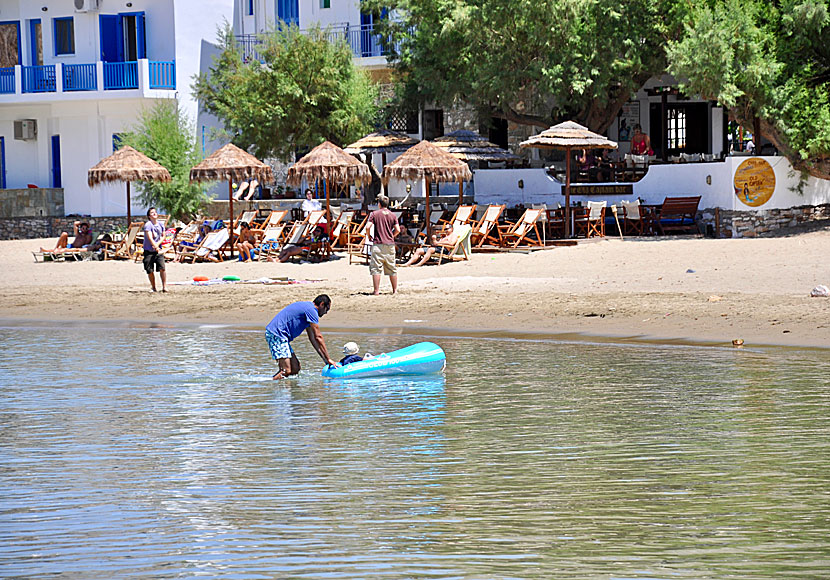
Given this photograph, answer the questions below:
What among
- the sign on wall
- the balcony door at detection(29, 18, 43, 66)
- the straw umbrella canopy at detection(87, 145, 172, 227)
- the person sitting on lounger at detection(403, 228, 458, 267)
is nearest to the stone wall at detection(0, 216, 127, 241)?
the balcony door at detection(29, 18, 43, 66)

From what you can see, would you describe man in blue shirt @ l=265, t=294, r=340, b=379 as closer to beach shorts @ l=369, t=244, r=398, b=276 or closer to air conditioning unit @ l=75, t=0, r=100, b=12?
beach shorts @ l=369, t=244, r=398, b=276

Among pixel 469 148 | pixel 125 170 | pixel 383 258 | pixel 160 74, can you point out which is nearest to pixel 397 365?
pixel 383 258

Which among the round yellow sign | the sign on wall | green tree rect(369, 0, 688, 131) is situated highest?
green tree rect(369, 0, 688, 131)

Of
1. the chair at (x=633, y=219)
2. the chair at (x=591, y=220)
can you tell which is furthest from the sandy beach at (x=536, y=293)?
the chair at (x=633, y=219)

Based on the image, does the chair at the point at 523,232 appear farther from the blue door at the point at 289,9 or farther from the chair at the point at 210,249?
the blue door at the point at 289,9

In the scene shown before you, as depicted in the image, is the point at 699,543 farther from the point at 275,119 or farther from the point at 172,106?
the point at 172,106

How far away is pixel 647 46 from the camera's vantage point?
28094 millimetres

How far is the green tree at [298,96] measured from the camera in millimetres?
31312

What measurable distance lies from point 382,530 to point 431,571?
2.79 feet

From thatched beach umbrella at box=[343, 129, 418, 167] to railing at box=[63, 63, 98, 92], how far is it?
9661 millimetres

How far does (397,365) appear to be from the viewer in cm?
1279

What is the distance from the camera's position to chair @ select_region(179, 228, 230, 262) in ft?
83.6

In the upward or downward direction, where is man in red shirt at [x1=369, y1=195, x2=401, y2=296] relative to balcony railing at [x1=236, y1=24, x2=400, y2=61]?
downward

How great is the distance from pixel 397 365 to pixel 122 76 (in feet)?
78.8
